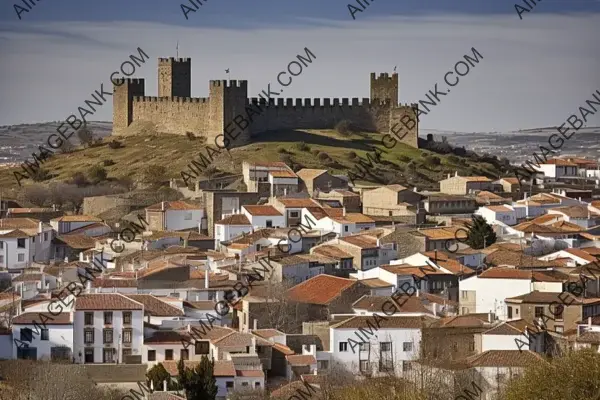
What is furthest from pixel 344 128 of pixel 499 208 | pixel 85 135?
pixel 499 208

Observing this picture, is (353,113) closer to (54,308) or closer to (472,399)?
(54,308)

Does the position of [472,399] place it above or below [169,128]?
below

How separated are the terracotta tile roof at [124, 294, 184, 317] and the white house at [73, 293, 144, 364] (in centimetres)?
57

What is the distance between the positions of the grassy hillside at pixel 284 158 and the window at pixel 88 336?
47.3ft

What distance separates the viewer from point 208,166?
120ft

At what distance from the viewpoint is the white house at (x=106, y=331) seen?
2144 centimetres

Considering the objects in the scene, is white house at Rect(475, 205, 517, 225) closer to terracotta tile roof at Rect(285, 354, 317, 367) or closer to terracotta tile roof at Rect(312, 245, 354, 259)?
terracotta tile roof at Rect(312, 245, 354, 259)

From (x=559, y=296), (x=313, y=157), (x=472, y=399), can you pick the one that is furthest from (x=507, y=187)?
(x=472, y=399)

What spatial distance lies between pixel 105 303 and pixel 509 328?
5.01 m

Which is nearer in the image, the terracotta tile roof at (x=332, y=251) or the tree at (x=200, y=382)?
the tree at (x=200, y=382)

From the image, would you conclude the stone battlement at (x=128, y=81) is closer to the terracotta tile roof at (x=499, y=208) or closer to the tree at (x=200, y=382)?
the terracotta tile roof at (x=499, y=208)

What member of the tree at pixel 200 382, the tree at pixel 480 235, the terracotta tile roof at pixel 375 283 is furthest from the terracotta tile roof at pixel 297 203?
the tree at pixel 200 382

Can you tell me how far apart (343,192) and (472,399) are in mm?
15593

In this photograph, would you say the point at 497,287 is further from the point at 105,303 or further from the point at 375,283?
the point at 105,303
